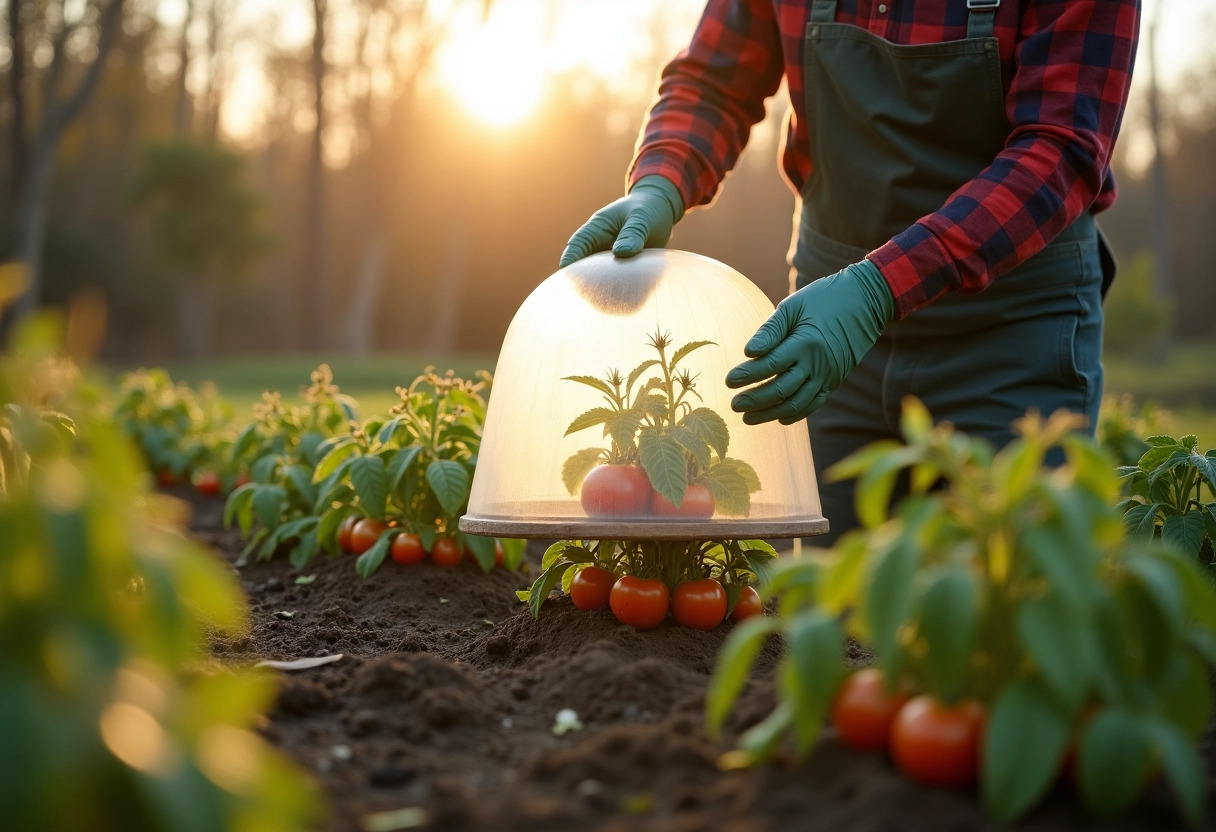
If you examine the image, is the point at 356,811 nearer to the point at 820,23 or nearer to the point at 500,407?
the point at 500,407

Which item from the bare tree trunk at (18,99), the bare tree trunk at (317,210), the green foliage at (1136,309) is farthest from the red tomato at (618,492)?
the bare tree trunk at (317,210)

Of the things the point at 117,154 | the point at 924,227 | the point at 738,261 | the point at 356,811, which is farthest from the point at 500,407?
the point at 117,154

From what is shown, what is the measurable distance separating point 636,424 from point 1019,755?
1.27m

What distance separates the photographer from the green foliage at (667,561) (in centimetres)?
259

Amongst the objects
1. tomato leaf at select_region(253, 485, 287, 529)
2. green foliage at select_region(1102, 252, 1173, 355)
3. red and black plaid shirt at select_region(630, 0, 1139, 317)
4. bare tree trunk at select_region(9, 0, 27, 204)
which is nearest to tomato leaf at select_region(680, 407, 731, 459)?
red and black plaid shirt at select_region(630, 0, 1139, 317)

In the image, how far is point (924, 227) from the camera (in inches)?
100

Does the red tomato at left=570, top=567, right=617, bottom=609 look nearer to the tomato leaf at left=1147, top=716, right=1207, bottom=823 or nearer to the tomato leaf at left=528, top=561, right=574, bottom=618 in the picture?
the tomato leaf at left=528, top=561, right=574, bottom=618

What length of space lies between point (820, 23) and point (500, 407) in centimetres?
146

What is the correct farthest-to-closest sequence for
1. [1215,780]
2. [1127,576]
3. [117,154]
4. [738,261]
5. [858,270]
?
[117,154] < [738,261] < [858,270] < [1215,780] < [1127,576]

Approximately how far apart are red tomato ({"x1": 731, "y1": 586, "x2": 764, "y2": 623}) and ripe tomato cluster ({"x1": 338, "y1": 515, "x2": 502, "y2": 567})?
121 centimetres

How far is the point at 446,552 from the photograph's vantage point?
11.8 feet

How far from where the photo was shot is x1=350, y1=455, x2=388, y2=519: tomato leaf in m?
3.48

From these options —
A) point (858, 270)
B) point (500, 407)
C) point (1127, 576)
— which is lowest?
point (1127, 576)

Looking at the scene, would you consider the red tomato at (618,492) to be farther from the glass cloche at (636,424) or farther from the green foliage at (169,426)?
the green foliage at (169,426)
